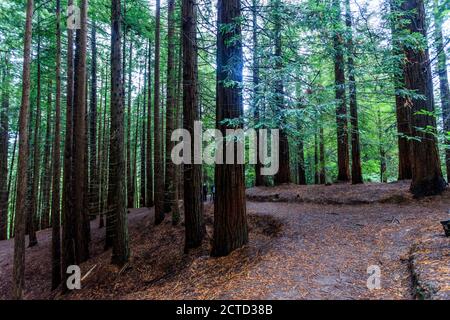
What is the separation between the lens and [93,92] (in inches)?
512

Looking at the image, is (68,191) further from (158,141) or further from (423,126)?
(423,126)

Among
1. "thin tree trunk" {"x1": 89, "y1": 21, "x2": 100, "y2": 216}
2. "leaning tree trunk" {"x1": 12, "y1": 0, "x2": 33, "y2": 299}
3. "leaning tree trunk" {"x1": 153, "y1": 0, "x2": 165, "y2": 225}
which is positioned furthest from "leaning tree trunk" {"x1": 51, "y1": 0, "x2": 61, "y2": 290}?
"leaning tree trunk" {"x1": 153, "y1": 0, "x2": 165, "y2": 225}

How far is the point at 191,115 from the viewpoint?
23.5 ft

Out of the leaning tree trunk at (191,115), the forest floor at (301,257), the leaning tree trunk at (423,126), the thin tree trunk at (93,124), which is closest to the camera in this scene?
the forest floor at (301,257)

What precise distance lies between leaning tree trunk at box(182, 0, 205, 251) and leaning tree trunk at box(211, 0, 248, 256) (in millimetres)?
1274

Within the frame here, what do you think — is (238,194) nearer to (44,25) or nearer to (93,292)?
(93,292)

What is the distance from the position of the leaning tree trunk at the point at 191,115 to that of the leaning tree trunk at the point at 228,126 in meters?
1.27

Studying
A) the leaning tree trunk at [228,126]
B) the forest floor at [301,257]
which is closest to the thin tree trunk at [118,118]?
the forest floor at [301,257]

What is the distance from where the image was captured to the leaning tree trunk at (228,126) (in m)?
5.57

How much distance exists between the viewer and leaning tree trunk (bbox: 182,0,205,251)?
6.82 m

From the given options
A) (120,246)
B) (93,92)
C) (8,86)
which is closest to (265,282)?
(120,246)

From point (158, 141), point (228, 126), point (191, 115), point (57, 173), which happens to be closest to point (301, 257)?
point (228, 126)

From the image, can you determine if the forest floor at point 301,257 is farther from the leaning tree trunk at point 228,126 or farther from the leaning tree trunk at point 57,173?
the leaning tree trunk at point 57,173
